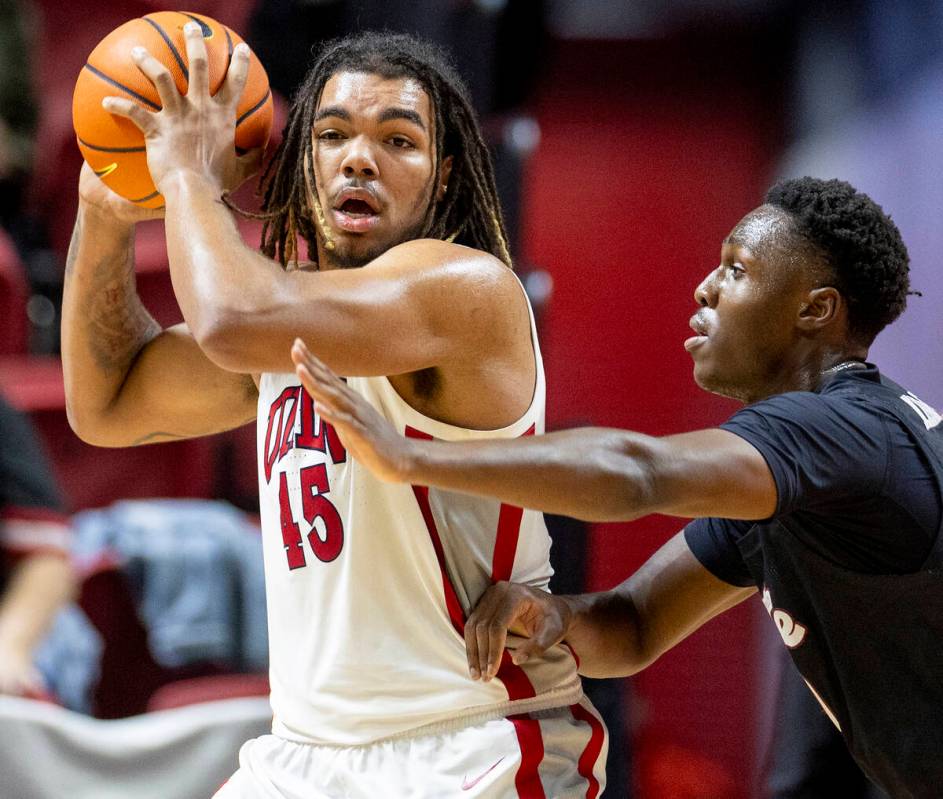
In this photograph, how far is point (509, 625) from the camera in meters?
2.31

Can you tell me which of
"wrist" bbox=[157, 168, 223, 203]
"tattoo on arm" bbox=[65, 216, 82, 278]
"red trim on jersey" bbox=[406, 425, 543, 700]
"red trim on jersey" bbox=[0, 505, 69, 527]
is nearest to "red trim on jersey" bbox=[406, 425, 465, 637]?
"red trim on jersey" bbox=[406, 425, 543, 700]

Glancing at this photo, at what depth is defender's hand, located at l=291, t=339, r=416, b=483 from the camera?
188 centimetres

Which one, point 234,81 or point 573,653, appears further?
point 573,653

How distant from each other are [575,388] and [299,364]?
141 inches

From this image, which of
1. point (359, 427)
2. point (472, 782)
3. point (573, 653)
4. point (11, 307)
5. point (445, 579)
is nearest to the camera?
point (359, 427)

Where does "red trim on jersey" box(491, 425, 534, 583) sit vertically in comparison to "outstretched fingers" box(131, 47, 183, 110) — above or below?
below

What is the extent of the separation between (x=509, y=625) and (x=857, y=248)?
946mm

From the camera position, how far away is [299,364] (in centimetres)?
191

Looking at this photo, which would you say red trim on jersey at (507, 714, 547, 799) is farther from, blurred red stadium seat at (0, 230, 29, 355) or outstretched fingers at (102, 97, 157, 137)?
blurred red stadium seat at (0, 230, 29, 355)

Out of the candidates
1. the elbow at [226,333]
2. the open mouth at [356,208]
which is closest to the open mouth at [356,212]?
the open mouth at [356,208]

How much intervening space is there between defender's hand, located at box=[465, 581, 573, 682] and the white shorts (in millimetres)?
114

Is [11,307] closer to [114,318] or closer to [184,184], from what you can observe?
[114,318]

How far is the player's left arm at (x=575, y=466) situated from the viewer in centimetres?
190

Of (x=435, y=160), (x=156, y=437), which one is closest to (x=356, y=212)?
(x=435, y=160)
